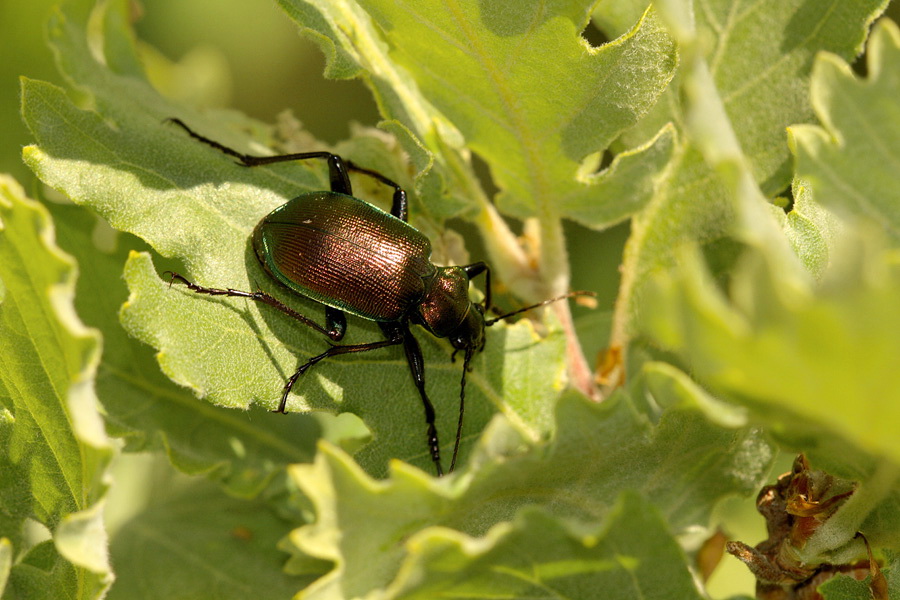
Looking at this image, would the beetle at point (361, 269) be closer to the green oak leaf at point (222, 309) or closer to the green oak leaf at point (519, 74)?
the green oak leaf at point (222, 309)

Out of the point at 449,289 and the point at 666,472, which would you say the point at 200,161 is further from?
the point at 666,472

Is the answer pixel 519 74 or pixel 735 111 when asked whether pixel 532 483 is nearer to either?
pixel 519 74

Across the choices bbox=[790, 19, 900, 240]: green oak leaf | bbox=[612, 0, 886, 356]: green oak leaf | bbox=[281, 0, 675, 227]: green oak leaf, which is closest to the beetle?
bbox=[612, 0, 886, 356]: green oak leaf

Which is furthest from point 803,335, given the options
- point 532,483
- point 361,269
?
point 361,269

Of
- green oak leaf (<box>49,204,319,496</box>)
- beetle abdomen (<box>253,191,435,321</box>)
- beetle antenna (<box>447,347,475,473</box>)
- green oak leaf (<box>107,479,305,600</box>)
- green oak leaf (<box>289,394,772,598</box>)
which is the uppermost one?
green oak leaf (<box>289,394,772,598</box>)

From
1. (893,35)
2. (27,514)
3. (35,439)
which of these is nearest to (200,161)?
(35,439)

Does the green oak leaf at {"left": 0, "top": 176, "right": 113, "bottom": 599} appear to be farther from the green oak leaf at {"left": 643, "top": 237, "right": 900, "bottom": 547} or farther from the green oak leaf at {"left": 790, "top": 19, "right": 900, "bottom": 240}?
the green oak leaf at {"left": 790, "top": 19, "right": 900, "bottom": 240}
